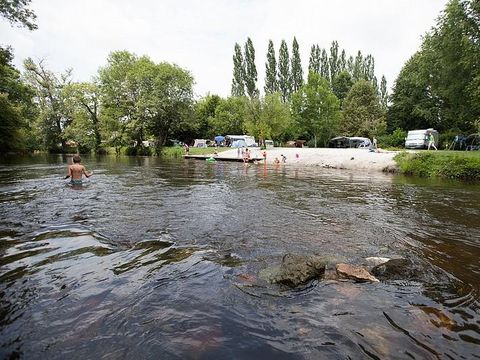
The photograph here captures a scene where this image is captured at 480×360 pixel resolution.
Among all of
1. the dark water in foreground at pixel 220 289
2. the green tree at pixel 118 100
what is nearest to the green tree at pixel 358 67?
→ the green tree at pixel 118 100

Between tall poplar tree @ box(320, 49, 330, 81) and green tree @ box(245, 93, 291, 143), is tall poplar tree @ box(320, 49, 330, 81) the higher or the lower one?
the higher one

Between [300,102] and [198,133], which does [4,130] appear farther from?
[300,102]

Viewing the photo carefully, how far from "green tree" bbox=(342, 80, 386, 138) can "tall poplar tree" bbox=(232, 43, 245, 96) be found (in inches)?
1097

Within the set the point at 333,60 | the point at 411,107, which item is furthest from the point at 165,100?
the point at 333,60

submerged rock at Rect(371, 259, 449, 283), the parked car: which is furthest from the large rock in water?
the parked car

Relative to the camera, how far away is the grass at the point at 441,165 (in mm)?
23622

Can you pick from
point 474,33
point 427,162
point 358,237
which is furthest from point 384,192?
point 474,33

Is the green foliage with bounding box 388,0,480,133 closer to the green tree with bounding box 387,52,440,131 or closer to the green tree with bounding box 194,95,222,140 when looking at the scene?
the green tree with bounding box 387,52,440,131

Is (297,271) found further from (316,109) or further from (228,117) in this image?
(228,117)

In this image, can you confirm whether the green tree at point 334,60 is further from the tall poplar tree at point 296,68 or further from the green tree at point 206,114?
the green tree at point 206,114

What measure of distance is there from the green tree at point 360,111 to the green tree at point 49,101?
206ft

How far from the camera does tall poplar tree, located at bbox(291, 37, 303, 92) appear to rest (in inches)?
3359

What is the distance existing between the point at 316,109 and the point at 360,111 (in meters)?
9.81

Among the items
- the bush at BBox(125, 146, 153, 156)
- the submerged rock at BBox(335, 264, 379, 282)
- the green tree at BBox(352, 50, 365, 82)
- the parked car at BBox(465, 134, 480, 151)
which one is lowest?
the submerged rock at BBox(335, 264, 379, 282)
